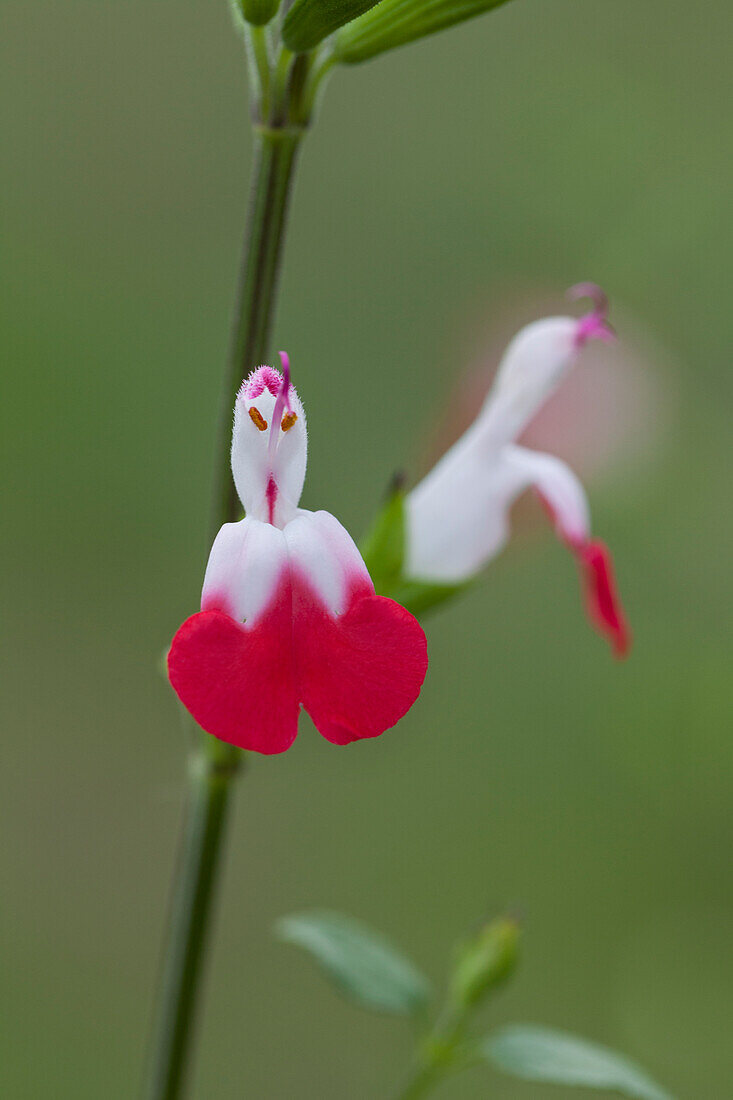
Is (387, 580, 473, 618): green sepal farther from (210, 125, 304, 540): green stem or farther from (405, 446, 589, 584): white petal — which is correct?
(210, 125, 304, 540): green stem

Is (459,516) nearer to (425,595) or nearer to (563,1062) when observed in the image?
(425,595)

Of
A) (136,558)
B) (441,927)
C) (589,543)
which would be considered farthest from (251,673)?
(136,558)

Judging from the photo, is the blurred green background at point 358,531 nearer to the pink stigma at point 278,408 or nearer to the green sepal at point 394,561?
the green sepal at point 394,561

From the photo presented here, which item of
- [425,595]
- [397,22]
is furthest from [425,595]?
[397,22]

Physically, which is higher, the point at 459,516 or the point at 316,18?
the point at 316,18

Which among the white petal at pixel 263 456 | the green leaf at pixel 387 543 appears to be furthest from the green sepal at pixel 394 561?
the white petal at pixel 263 456

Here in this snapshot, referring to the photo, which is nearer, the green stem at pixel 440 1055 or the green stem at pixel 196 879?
the green stem at pixel 196 879

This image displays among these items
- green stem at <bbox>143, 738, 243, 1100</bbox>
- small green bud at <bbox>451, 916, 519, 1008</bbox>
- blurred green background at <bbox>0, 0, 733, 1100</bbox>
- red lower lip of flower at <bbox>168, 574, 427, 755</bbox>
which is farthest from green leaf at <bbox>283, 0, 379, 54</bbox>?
blurred green background at <bbox>0, 0, 733, 1100</bbox>
